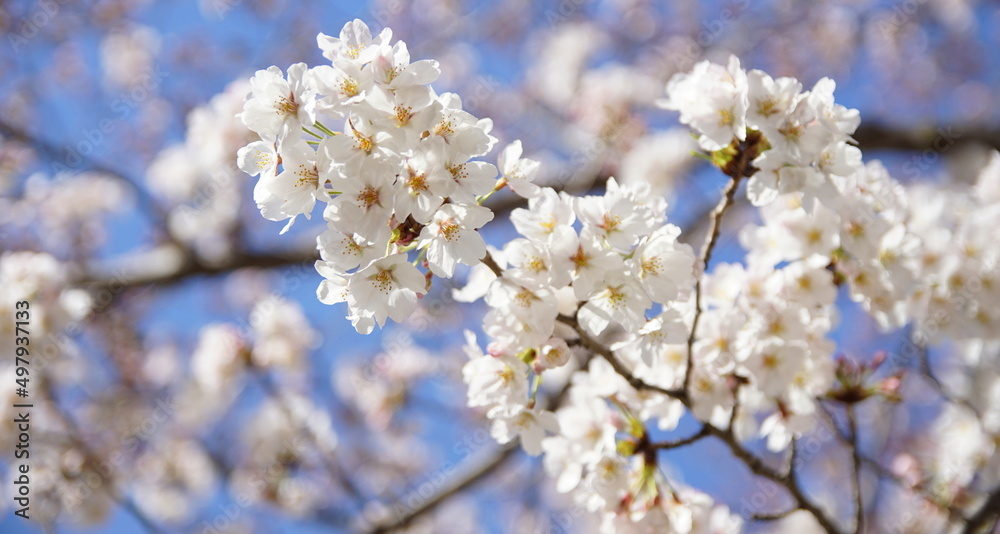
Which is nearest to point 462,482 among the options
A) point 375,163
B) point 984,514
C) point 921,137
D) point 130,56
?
point 984,514

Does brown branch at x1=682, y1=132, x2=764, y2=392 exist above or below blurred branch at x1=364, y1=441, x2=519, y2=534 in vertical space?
above

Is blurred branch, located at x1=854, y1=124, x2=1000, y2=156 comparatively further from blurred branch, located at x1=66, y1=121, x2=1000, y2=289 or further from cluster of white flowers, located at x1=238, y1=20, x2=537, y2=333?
cluster of white flowers, located at x1=238, y1=20, x2=537, y2=333

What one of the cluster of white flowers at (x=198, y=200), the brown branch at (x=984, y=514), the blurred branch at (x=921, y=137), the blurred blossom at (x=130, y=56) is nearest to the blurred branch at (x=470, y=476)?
the brown branch at (x=984, y=514)

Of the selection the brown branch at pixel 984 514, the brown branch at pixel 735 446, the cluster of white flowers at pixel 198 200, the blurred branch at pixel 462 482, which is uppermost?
the brown branch at pixel 735 446

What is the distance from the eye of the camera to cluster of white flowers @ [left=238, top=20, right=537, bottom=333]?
1.15m

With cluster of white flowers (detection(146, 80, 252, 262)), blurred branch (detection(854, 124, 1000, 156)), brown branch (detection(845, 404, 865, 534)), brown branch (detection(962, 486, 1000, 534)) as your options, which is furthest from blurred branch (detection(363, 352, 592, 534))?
blurred branch (detection(854, 124, 1000, 156))

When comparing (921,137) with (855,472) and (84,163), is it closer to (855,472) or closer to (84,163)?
(855,472)

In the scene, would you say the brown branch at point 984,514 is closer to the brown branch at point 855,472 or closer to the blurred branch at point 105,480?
the brown branch at point 855,472

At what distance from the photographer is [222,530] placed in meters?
5.43

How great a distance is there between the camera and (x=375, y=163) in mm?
1142

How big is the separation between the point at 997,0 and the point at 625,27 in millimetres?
3930

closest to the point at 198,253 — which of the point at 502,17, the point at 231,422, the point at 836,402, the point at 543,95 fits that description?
the point at 231,422

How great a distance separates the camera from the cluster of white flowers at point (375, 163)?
3.76ft

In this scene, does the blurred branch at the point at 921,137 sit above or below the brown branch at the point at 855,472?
above
